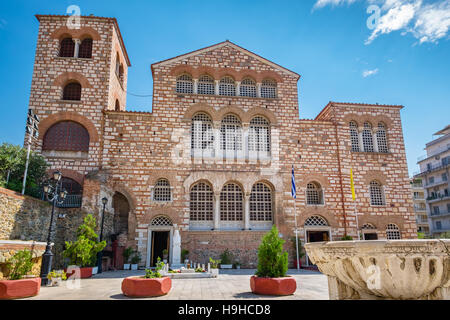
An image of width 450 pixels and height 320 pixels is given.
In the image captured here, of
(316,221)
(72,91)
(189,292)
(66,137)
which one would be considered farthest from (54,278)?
(316,221)

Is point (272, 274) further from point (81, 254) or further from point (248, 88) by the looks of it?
point (248, 88)

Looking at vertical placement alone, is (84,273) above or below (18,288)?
below

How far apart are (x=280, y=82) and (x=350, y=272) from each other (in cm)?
1865

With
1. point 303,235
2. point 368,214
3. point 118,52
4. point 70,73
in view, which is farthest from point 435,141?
point 70,73

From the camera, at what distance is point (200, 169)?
19.4 metres

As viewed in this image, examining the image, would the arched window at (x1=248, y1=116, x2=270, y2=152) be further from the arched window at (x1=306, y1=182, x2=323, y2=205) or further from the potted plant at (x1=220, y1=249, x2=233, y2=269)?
the potted plant at (x1=220, y1=249, x2=233, y2=269)

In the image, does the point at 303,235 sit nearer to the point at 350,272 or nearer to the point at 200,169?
the point at 200,169

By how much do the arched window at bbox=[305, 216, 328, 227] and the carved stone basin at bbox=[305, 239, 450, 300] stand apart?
15493mm

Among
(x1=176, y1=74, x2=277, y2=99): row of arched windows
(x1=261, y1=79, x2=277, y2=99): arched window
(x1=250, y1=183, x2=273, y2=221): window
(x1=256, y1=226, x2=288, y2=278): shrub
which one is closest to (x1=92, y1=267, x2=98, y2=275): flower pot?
(x1=256, y1=226, x2=288, y2=278): shrub

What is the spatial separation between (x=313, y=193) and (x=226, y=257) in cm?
727

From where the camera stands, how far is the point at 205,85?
21.3 m

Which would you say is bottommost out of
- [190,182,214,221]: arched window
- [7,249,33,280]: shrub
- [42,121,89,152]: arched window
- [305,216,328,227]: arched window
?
[7,249,33,280]: shrub

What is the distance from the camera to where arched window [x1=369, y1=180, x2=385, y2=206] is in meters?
20.9

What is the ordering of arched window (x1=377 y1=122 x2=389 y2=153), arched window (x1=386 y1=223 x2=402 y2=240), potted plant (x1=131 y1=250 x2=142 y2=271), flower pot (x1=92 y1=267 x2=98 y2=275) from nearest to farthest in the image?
flower pot (x1=92 y1=267 x2=98 y2=275) < potted plant (x1=131 y1=250 x2=142 y2=271) < arched window (x1=386 y1=223 x2=402 y2=240) < arched window (x1=377 y1=122 x2=389 y2=153)
